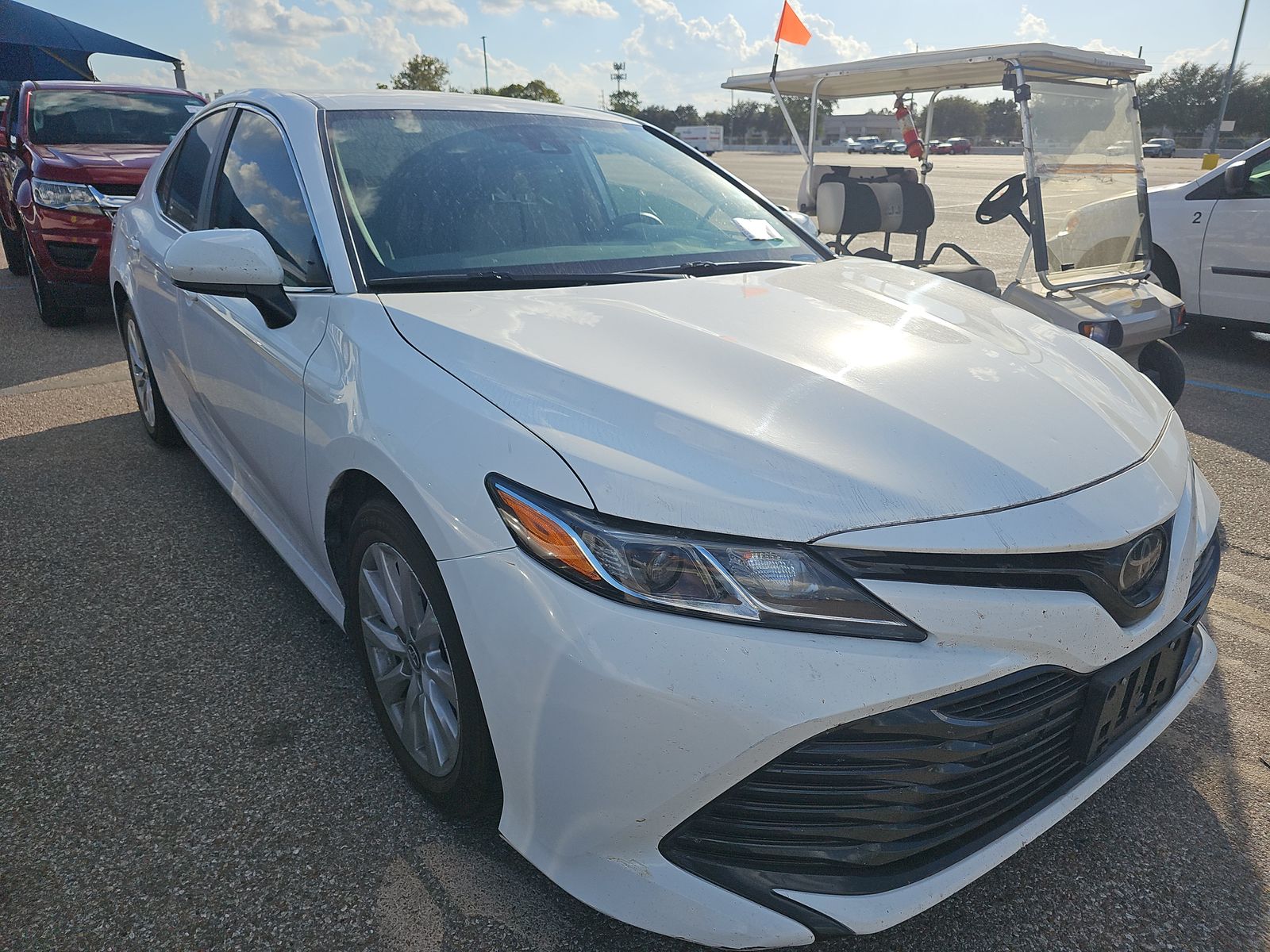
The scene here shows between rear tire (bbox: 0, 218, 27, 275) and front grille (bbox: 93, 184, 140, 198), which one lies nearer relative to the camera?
front grille (bbox: 93, 184, 140, 198)

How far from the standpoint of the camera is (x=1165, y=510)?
1623 millimetres

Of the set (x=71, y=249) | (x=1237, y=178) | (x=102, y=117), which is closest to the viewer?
(x=1237, y=178)

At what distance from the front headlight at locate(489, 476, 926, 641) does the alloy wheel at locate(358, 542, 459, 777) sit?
1.34ft

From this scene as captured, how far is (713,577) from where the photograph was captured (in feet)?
4.51

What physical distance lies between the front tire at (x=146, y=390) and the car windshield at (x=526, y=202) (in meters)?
1.96

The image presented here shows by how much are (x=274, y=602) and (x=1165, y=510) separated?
2.45 metres

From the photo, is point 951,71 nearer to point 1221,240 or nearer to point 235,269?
point 1221,240

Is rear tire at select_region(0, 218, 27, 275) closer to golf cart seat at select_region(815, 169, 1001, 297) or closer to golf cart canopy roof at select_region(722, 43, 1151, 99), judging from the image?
golf cart canopy roof at select_region(722, 43, 1151, 99)

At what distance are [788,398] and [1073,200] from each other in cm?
402

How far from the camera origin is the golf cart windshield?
471 cm

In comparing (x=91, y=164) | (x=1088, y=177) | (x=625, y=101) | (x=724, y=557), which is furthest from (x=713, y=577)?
(x=625, y=101)

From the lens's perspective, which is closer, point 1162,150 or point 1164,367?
point 1164,367

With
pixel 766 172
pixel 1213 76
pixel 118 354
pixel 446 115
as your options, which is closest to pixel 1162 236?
pixel 446 115

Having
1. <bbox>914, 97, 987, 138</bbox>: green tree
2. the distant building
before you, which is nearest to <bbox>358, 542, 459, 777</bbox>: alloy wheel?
the distant building
